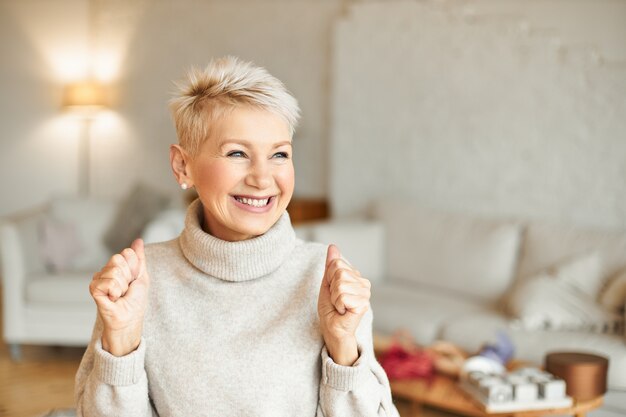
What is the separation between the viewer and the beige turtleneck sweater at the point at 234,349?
4.02 feet

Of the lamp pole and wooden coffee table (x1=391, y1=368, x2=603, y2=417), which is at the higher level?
the lamp pole

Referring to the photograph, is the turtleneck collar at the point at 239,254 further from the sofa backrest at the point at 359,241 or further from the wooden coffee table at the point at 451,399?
the sofa backrest at the point at 359,241

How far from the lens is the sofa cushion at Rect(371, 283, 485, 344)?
11.4ft

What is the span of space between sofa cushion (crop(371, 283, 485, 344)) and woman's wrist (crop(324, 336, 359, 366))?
7.52ft

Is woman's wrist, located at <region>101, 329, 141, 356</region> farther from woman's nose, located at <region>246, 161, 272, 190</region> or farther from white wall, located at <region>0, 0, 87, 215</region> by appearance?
white wall, located at <region>0, 0, 87, 215</region>

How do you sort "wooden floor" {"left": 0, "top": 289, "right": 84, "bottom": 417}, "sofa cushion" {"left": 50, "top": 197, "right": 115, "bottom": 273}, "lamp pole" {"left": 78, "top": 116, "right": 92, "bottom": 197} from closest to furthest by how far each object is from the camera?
"wooden floor" {"left": 0, "top": 289, "right": 84, "bottom": 417} → "sofa cushion" {"left": 50, "top": 197, "right": 115, "bottom": 273} → "lamp pole" {"left": 78, "top": 116, "right": 92, "bottom": 197}

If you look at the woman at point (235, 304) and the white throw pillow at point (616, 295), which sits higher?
the woman at point (235, 304)

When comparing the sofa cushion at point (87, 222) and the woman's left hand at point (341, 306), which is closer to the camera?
the woman's left hand at point (341, 306)

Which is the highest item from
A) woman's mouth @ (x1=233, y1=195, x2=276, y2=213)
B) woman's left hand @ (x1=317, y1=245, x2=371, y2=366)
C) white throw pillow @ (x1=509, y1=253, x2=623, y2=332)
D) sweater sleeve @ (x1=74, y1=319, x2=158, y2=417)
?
woman's mouth @ (x1=233, y1=195, x2=276, y2=213)

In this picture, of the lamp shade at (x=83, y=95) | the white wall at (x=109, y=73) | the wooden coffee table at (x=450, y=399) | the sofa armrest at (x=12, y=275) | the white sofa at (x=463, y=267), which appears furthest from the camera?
the lamp shade at (x=83, y=95)

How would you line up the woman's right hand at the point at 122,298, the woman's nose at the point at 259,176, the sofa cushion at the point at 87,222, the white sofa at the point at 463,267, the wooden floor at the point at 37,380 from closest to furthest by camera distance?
the woman's right hand at the point at 122,298, the woman's nose at the point at 259,176, the white sofa at the point at 463,267, the wooden floor at the point at 37,380, the sofa cushion at the point at 87,222

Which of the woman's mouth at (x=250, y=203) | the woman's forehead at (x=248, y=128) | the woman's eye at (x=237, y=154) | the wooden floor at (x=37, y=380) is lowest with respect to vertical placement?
the wooden floor at (x=37, y=380)

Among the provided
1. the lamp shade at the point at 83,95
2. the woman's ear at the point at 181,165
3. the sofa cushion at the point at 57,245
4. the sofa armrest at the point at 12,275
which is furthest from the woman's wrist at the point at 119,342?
the lamp shade at the point at 83,95

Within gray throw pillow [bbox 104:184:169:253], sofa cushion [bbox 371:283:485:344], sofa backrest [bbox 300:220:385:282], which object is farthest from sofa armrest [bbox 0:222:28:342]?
sofa cushion [bbox 371:283:485:344]
